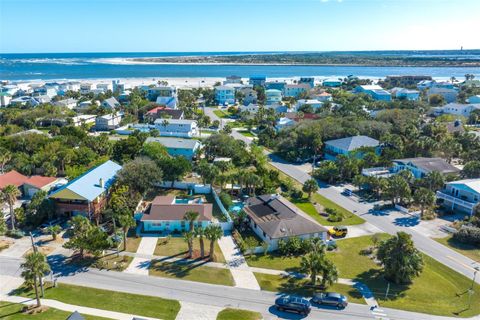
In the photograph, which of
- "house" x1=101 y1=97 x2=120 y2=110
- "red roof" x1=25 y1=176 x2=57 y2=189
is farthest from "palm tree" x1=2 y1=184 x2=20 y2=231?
"house" x1=101 y1=97 x2=120 y2=110

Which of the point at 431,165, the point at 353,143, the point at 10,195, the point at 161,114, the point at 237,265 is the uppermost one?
the point at 161,114

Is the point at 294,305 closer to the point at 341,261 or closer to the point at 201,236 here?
the point at 341,261

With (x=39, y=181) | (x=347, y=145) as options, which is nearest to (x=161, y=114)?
(x=39, y=181)

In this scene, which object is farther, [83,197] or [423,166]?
[423,166]

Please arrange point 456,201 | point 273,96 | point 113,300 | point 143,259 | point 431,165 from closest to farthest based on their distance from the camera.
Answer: point 113,300 < point 143,259 < point 456,201 < point 431,165 < point 273,96

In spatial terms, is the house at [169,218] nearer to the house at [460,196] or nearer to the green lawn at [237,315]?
the green lawn at [237,315]
